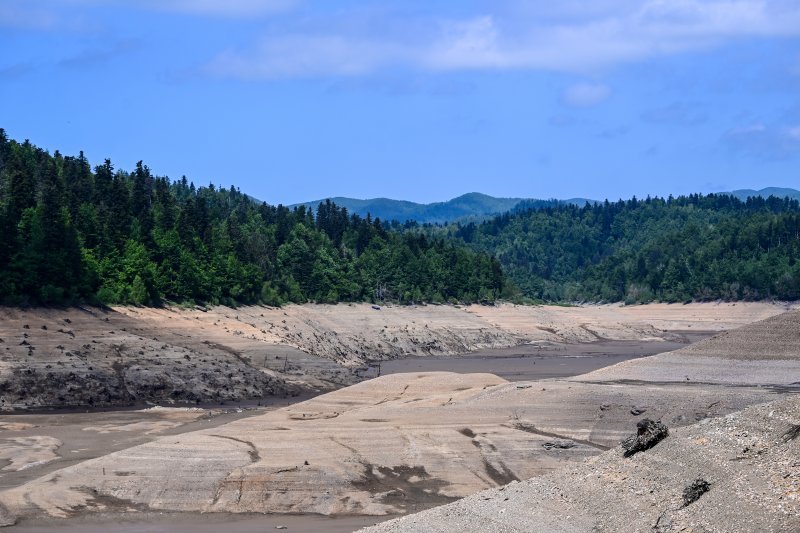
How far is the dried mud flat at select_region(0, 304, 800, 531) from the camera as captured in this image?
1640 inches

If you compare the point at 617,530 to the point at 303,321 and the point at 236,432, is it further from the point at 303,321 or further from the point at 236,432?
the point at 303,321

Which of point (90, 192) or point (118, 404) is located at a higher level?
point (90, 192)

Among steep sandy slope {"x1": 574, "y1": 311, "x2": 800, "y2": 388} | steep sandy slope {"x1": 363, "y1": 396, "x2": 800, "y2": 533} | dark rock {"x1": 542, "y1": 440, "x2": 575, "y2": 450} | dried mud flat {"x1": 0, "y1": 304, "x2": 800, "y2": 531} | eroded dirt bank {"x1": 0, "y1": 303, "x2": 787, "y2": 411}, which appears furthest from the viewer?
eroded dirt bank {"x1": 0, "y1": 303, "x2": 787, "y2": 411}

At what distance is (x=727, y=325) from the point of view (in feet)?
608

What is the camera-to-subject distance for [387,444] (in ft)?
157

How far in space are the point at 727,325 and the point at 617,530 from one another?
164 meters

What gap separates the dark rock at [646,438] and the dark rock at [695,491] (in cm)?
444

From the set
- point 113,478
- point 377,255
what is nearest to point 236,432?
point 113,478

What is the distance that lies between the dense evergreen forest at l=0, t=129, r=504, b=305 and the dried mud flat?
32.2 meters

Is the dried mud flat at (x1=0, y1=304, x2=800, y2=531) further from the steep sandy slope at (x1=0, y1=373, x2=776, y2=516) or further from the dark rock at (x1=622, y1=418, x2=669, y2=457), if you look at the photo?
the dark rock at (x1=622, y1=418, x2=669, y2=457)

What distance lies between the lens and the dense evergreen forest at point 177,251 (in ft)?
308

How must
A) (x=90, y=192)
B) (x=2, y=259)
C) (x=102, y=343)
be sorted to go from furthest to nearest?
(x=90, y=192)
(x=2, y=259)
(x=102, y=343)

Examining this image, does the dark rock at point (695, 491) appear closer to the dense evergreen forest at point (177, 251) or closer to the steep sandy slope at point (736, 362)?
the steep sandy slope at point (736, 362)

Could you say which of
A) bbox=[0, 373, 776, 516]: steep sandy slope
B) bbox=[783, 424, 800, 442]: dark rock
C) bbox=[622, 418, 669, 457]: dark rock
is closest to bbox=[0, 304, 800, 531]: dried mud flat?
bbox=[0, 373, 776, 516]: steep sandy slope
